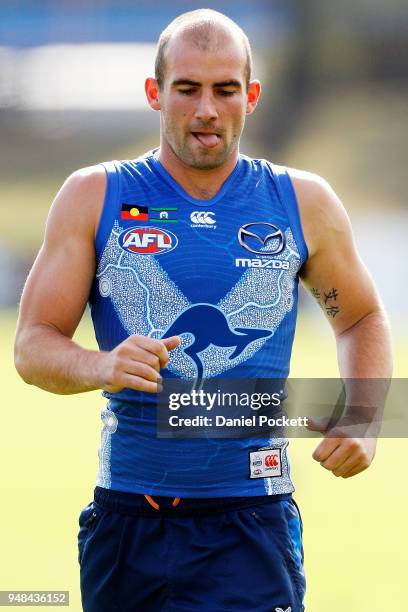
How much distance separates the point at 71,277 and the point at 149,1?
61.8ft

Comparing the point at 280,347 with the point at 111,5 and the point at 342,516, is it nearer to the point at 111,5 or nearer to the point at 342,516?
the point at 342,516

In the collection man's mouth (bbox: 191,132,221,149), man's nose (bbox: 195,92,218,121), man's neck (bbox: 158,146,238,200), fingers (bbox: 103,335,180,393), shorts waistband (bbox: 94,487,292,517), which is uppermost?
man's nose (bbox: 195,92,218,121)

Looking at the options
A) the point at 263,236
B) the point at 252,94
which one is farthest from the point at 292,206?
the point at 252,94

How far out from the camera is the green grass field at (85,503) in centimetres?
548

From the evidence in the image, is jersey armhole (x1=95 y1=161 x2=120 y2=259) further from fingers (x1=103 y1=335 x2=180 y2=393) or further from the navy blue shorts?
the navy blue shorts

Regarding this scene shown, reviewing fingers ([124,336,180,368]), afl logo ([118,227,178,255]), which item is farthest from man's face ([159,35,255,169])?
fingers ([124,336,180,368])

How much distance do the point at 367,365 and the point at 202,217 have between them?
62 cm

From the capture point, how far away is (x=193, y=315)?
316 centimetres

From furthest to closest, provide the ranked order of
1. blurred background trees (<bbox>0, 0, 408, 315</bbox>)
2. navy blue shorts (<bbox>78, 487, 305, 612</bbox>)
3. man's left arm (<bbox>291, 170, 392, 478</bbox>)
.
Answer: blurred background trees (<bbox>0, 0, 408, 315</bbox>) → man's left arm (<bbox>291, 170, 392, 478</bbox>) → navy blue shorts (<bbox>78, 487, 305, 612</bbox>)

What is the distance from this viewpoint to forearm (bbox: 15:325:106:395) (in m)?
2.90

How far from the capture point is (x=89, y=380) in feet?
9.45

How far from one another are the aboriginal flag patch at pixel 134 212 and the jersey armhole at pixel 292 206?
0.39m

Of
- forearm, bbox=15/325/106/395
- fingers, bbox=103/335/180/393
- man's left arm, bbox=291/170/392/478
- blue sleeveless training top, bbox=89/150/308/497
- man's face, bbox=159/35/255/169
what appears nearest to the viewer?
fingers, bbox=103/335/180/393

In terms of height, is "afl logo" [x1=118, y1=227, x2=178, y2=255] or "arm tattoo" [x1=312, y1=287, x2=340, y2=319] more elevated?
"afl logo" [x1=118, y1=227, x2=178, y2=255]
